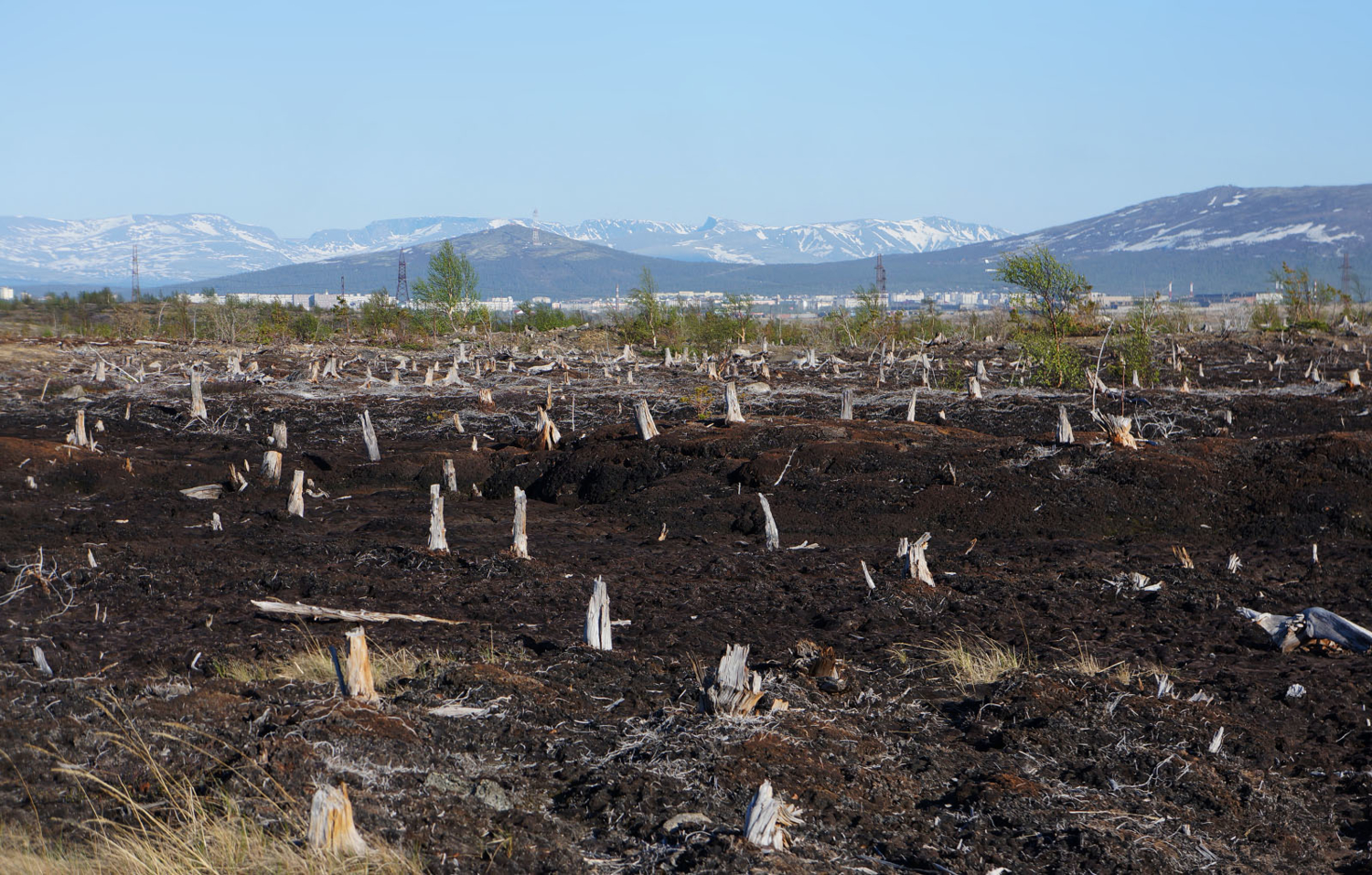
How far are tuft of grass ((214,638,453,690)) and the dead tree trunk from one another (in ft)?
A: 23.7

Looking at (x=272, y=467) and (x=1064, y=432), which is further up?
(x=1064, y=432)

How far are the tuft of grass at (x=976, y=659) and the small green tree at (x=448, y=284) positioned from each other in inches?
1436

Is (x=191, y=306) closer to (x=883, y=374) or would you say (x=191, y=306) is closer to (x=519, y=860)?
(x=883, y=374)

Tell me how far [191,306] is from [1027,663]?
49539 mm

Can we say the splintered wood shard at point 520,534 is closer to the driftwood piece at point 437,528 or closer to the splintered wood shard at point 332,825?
the driftwood piece at point 437,528

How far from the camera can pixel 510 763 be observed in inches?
187

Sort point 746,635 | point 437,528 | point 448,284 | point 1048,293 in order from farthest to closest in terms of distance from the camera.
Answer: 1. point 448,284
2. point 1048,293
3. point 437,528
4. point 746,635

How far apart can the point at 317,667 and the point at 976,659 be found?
13.2 feet

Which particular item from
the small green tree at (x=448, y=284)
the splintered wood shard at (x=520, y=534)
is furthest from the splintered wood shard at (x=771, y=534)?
the small green tree at (x=448, y=284)

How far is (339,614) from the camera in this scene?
6.89 m

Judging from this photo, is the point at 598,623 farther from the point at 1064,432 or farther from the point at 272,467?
the point at 1064,432

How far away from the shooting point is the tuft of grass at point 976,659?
631 cm

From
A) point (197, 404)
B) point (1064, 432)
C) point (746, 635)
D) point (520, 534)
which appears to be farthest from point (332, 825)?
point (197, 404)

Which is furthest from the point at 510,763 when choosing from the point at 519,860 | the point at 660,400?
the point at 660,400
